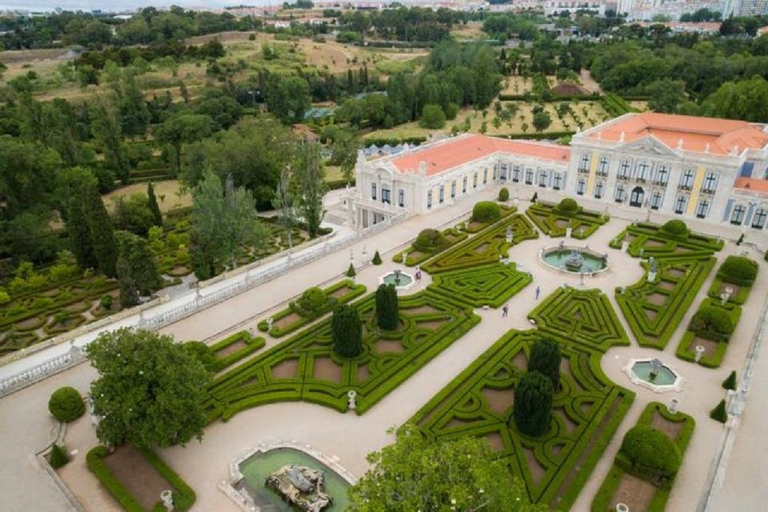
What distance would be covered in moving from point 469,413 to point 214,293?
21.9 meters

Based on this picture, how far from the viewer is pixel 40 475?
2489 centimetres

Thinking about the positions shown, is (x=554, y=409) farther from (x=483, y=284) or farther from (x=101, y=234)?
(x=101, y=234)

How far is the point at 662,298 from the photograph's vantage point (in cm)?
4038

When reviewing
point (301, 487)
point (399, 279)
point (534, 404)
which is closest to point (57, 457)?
point (301, 487)

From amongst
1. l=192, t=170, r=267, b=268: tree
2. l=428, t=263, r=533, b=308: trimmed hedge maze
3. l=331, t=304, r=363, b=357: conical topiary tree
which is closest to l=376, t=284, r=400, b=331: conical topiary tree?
l=331, t=304, r=363, b=357: conical topiary tree

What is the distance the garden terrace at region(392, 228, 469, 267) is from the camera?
46688mm

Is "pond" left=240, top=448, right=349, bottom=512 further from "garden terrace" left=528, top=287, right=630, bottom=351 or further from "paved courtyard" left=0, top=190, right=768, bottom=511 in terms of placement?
"garden terrace" left=528, top=287, right=630, bottom=351

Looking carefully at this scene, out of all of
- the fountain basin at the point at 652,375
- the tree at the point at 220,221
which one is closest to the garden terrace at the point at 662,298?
the fountain basin at the point at 652,375

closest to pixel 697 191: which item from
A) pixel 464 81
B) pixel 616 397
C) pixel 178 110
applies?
pixel 616 397

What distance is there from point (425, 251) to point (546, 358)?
2107 cm

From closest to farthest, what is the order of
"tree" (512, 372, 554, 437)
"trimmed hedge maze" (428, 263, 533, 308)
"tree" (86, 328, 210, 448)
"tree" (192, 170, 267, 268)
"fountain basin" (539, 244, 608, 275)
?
1. "tree" (86, 328, 210, 448)
2. "tree" (512, 372, 554, 437)
3. "trimmed hedge maze" (428, 263, 533, 308)
4. "tree" (192, 170, 267, 268)
5. "fountain basin" (539, 244, 608, 275)

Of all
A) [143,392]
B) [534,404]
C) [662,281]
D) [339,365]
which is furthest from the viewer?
[662,281]

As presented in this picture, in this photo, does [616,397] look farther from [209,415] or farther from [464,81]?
[464,81]

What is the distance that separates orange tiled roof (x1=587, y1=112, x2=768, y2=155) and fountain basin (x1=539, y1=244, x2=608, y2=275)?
52.5ft
